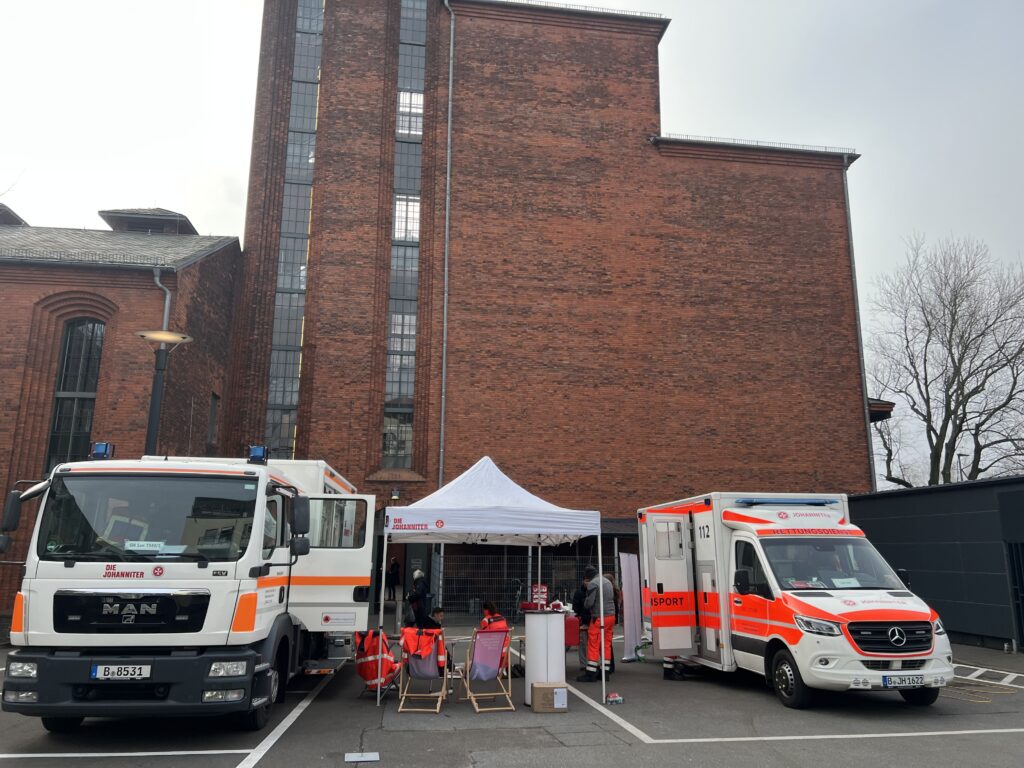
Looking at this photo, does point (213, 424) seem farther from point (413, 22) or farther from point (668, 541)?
point (668, 541)

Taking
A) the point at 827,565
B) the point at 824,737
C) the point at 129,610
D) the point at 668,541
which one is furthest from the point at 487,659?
the point at 827,565

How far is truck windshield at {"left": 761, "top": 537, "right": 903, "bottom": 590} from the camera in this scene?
969 cm

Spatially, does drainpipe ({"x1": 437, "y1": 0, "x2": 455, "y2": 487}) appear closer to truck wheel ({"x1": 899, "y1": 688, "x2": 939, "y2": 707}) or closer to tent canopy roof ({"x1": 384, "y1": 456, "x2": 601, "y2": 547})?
tent canopy roof ({"x1": 384, "y1": 456, "x2": 601, "y2": 547})

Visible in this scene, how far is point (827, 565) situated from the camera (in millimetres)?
9945

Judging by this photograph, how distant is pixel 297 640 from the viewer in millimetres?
9273

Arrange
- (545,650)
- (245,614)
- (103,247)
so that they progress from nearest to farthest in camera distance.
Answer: (245,614) < (545,650) < (103,247)

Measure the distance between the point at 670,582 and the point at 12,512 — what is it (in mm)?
8591

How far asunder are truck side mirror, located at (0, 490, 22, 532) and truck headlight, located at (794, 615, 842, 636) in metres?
8.61

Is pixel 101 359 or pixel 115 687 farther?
pixel 101 359

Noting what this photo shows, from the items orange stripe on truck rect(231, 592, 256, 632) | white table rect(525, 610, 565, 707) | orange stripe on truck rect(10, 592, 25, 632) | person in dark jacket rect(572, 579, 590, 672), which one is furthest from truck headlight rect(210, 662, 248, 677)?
person in dark jacket rect(572, 579, 590, 672)

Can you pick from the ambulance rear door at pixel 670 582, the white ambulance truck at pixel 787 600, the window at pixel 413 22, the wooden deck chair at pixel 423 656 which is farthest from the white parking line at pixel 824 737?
the window at pixel 413 22

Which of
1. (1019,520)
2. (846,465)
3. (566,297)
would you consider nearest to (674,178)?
(566,297)

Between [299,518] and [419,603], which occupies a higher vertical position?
[299,518]

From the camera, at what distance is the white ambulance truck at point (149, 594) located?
265 inches
